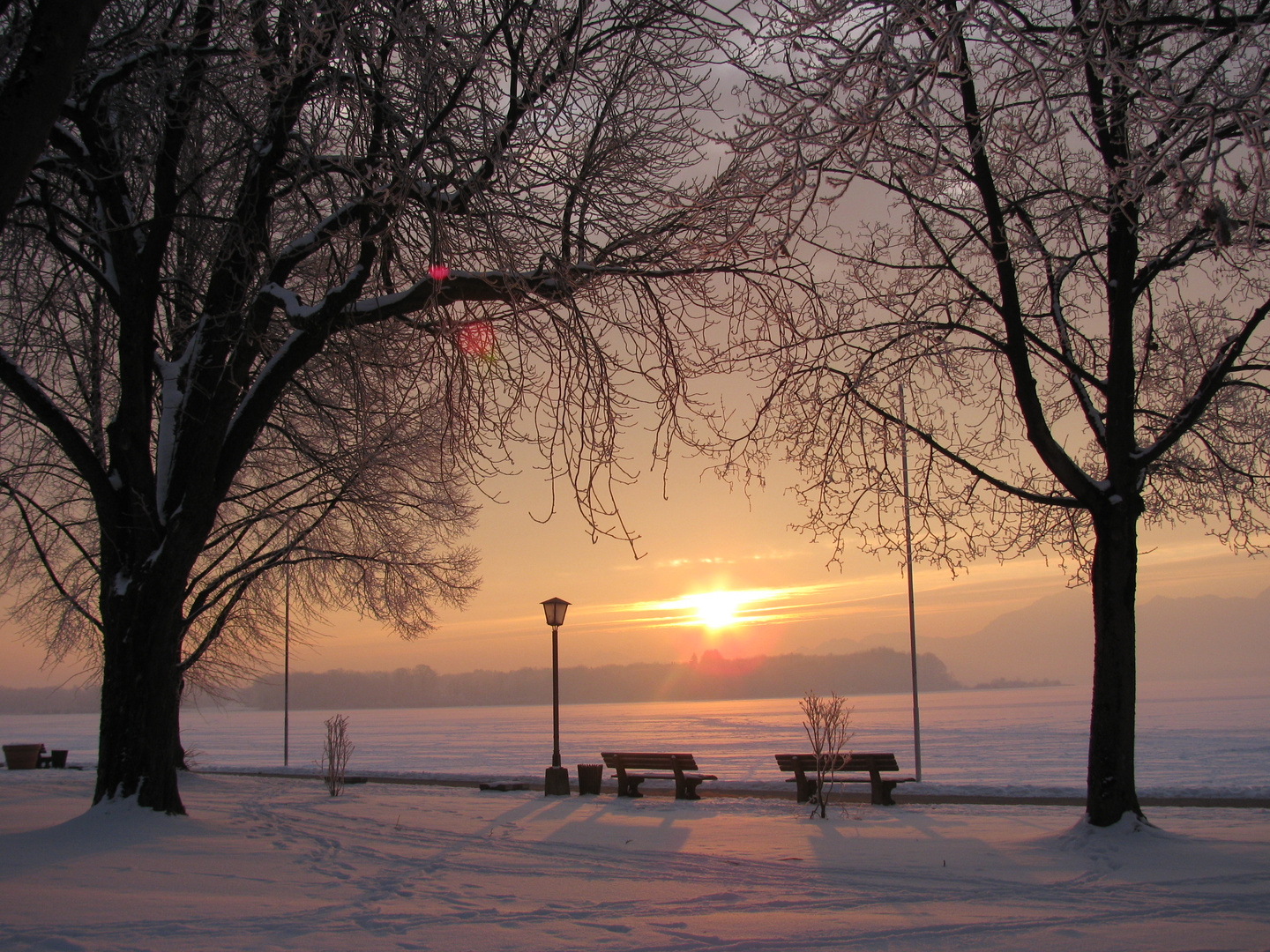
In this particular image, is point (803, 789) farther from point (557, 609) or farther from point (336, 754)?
point (336, 754)

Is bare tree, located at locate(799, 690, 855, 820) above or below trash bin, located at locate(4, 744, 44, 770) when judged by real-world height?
above

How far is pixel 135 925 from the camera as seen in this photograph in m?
5.36

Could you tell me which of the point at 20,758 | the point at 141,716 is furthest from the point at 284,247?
the point at 20,758

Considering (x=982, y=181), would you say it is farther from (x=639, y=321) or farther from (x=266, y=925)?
(x=266, y=925)

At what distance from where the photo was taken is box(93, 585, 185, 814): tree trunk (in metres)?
9.36

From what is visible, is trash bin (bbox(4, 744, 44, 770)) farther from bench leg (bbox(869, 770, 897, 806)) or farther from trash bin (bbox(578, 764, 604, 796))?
bench leg (bbox(869, 770, 897, 806))

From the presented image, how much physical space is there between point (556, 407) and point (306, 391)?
213 inches

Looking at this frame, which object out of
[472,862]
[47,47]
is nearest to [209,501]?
[472,862]

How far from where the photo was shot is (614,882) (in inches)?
295

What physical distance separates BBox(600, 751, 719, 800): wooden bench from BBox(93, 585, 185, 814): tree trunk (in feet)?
25.8

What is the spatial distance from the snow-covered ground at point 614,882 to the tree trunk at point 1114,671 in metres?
0.42

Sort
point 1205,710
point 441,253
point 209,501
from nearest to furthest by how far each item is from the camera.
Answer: point 441,253, point 209,501, point 1205,710

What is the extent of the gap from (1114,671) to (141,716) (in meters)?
10.0

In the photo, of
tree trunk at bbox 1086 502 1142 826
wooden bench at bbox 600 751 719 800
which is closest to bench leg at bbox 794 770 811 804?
wooden bench at bbox 600 751 719 800
